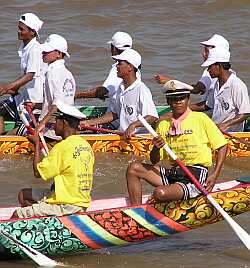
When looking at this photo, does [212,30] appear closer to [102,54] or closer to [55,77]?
[102,54]

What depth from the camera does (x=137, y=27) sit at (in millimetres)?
19672

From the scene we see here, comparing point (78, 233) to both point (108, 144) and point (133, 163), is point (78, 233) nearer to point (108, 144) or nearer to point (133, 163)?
point (133, 163)

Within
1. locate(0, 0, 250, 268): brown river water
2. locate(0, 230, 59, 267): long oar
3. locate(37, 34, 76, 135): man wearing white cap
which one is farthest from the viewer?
locate(37, 34, 76, 135): man wearing white cap

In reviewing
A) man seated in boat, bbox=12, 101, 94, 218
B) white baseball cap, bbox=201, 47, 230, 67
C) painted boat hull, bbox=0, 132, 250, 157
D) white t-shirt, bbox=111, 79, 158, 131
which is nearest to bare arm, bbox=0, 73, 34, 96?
painted boat hull, bbox=0, 132, 250, 157

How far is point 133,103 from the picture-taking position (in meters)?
11.9

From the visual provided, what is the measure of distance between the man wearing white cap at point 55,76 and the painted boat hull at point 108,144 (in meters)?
0.62

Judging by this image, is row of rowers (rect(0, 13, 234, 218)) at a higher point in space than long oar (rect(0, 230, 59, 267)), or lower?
higher

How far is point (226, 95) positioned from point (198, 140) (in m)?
3.52

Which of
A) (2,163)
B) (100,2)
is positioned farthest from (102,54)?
(2,163)

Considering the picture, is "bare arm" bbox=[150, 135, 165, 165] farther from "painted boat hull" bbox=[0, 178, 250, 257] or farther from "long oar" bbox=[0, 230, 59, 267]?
"long oar" bbox=[0, 230, 59, 267]

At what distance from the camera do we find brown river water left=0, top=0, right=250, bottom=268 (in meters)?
9.17

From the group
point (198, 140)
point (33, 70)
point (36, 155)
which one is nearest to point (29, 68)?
point (33, 70)

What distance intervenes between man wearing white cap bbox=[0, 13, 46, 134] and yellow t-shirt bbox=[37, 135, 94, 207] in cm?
384

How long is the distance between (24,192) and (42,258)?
0.71 metres
